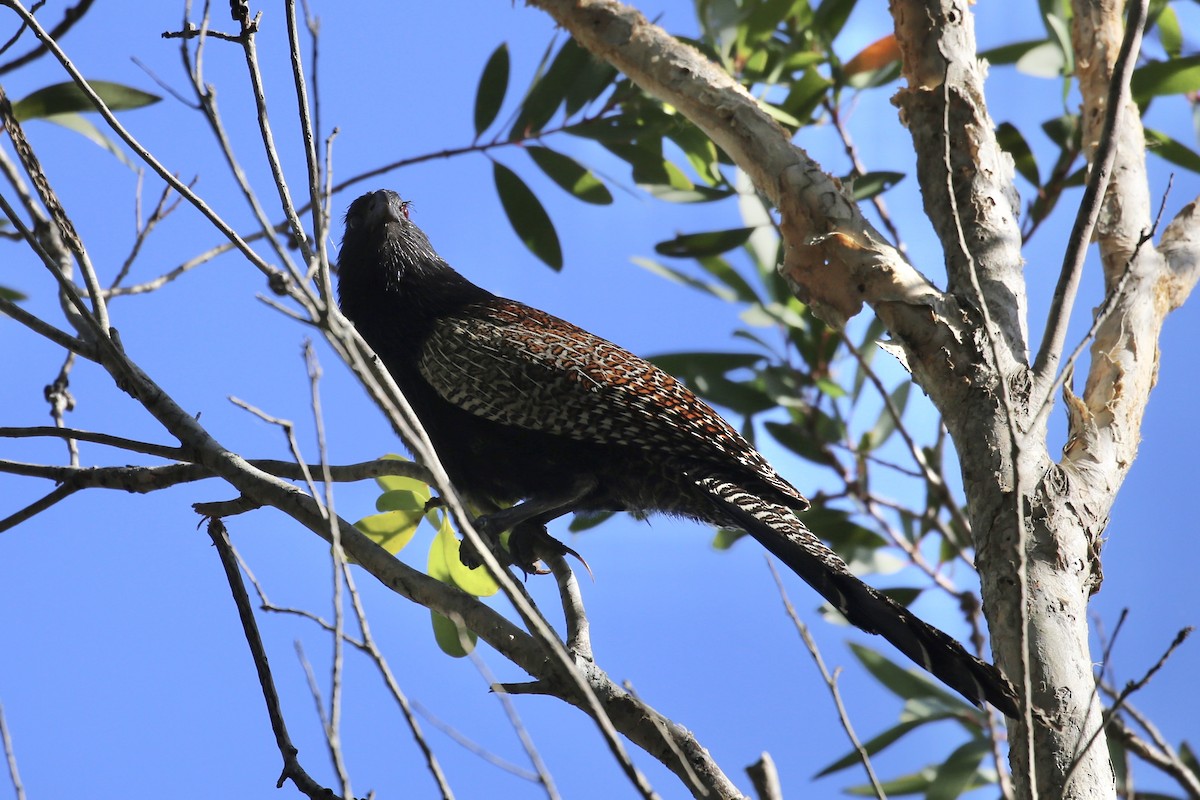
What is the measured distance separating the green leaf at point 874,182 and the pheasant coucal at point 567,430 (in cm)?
134

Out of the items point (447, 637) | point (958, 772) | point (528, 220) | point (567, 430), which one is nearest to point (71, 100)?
point (528, 220)

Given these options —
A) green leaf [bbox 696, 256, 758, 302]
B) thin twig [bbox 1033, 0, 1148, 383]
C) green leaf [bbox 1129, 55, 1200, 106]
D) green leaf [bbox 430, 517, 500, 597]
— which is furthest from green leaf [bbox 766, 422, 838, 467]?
thin twig [bbox 1033, 0, 1148, 383]

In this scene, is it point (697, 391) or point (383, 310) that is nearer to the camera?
point (383, 310)

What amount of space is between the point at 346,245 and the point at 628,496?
1.62m

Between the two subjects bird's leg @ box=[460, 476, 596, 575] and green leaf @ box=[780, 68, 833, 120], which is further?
green leaf @ box=[780, 68, 833, 120]

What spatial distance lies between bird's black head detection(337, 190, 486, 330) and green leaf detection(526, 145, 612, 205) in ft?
1.77

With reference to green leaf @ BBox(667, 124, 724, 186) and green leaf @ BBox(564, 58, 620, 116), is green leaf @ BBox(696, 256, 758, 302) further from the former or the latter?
green leaf @ BBox(564, 58, 620, 116)

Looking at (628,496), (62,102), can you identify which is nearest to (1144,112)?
(628,496)

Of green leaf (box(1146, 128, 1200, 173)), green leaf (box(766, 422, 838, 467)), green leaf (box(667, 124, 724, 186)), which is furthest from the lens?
green leaf (box(766, 422, 838, 467))

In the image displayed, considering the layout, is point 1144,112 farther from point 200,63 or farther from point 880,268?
point 200,63

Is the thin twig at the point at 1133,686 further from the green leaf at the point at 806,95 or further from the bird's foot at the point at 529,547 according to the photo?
the green leaf at the point at 806,95

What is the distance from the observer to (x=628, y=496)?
3.71m

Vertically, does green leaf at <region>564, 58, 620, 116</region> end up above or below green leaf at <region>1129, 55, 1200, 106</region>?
above

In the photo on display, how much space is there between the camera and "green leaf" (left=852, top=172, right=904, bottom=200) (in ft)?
15.2
